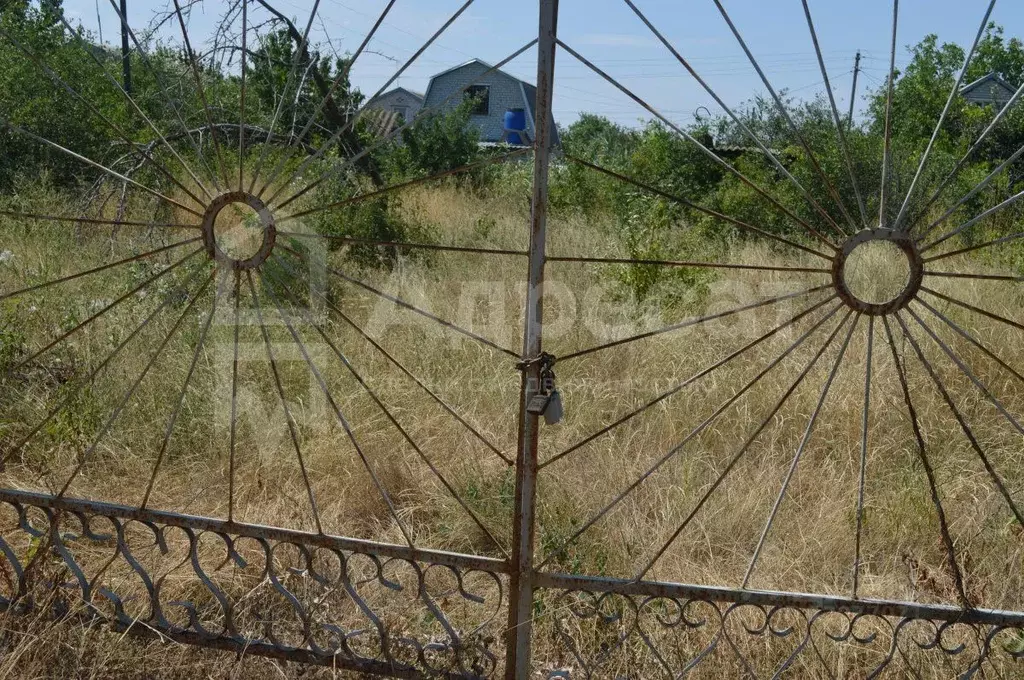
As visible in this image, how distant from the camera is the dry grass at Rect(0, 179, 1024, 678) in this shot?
297cm

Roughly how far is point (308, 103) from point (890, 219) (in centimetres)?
512

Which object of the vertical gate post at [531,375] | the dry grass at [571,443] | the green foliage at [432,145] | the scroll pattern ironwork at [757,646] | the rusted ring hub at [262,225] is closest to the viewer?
the vertical gate post at [531,375]

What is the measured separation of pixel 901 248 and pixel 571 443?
6.80ft

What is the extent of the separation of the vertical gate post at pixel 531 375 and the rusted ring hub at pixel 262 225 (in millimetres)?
609

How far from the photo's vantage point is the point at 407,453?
12.1ft

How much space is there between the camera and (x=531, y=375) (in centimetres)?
215

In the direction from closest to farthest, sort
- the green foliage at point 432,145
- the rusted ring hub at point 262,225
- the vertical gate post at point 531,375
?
the vertical gate post at point 531,375 → the rusted ring hub at point 262,225 → the green foliage at point 432,145

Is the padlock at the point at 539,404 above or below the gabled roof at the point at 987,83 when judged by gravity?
below

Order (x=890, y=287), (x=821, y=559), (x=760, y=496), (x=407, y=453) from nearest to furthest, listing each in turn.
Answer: (x=821, y=559) → (x=760, y=496) → (x=407, y=453) → (x=890, y=287)

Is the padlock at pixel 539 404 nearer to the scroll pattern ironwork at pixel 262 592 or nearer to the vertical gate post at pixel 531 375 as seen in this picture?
the vertical gate post at pixel 531 375

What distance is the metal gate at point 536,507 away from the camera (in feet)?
6.95

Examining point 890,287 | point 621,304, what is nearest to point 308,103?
point 621,304

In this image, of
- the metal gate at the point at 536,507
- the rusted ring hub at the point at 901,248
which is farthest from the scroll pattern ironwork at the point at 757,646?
the rusted ring hub at the point at 901,248

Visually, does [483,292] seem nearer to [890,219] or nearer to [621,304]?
[621,304]
